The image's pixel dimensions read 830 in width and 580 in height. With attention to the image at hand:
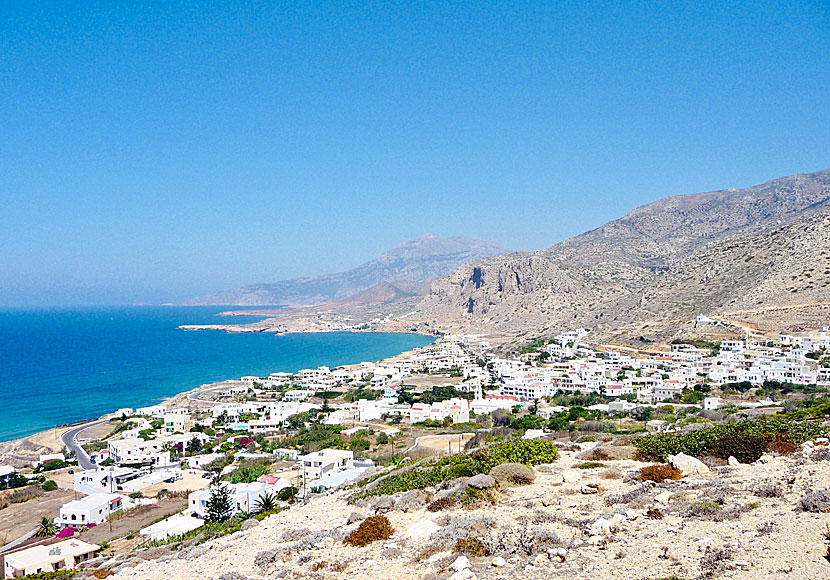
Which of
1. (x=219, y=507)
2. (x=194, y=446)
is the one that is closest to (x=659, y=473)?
(x=219, y=507)

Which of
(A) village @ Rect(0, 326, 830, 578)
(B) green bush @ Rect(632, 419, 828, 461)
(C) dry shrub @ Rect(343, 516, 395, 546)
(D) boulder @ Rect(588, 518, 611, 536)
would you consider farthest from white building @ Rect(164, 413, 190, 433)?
(D) boulder @ Rect(588, 518, 611, 536)

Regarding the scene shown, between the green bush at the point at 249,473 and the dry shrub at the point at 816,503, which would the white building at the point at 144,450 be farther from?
the dry shrub at the point at 816,503

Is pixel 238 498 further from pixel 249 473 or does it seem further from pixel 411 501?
pixel 411 501

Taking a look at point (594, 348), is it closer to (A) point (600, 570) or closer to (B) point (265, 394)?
(B) point (265, 394)

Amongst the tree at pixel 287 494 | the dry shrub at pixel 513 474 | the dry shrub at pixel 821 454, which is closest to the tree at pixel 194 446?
the tree at pixel 287 494

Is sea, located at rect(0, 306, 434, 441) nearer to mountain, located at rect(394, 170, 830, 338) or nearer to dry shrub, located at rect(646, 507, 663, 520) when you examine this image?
mountain, located at rect(394, 170, 830, 338)
